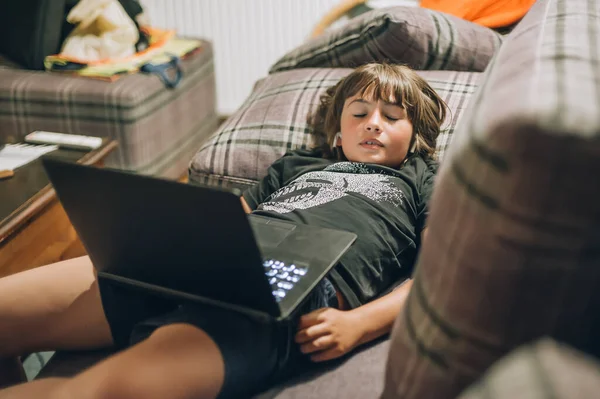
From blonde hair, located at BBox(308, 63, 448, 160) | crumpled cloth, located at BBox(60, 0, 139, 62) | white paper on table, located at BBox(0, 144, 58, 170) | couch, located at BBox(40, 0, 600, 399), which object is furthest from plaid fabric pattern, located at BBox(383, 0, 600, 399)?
crumpled cloth, located at BBox(60, 0, 139, 62)

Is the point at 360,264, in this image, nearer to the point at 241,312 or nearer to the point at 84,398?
the point at 241,312

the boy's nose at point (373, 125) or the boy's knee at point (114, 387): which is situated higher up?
the boy's nose at point (373, 125)

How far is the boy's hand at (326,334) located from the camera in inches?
36.6

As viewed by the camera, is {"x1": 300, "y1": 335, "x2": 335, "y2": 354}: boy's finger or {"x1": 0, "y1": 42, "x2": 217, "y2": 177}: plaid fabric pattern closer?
{"x1": 300, "y1": 335, "x2": 335, "y2": 354}: boy's finger

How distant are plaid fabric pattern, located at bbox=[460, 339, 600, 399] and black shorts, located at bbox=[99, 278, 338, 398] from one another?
1.21ft

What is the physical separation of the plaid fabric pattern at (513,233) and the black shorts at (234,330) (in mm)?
260

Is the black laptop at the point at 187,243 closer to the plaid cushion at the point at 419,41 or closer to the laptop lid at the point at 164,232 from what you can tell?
the laptop lid at the point at 164,232

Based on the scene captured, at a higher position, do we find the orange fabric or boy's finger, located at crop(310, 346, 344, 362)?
the orange fabric

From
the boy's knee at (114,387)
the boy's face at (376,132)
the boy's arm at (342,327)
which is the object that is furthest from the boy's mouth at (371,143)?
the boy's knee at (114,387)

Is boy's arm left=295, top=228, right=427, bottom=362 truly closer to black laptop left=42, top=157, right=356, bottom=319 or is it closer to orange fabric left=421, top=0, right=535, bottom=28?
black laptop left=42, top=157, right=356, bottom=319

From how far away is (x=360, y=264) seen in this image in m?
1.07

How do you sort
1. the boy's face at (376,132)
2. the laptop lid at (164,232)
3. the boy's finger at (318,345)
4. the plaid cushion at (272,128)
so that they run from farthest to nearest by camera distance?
1. the plaid cushion at (272,128)
2. the boy's face at (376,132)
3. the boy's finger at (318,345)
4. the laptop lid at (164,232)

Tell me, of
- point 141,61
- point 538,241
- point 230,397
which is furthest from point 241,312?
point 141,61

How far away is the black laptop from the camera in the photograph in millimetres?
729
